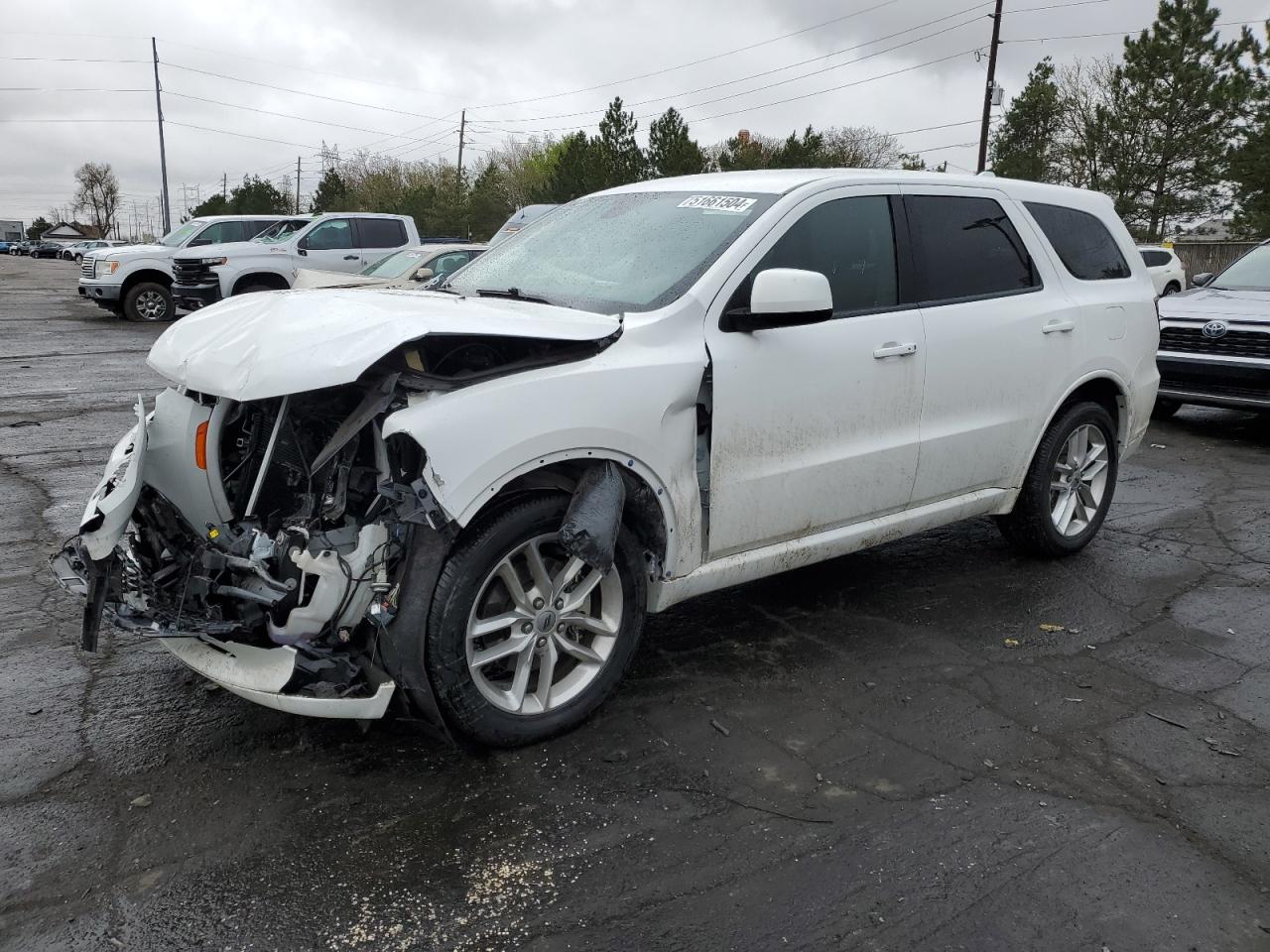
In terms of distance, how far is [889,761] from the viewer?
3.33 metres

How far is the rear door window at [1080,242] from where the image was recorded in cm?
502

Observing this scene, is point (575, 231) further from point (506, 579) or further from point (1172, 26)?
point (1172, 26)

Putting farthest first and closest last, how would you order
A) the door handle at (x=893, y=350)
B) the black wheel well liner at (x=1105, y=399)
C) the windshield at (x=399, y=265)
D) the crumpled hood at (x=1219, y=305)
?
the windshield at (x=399, y=265) → the crumpled hood at (x=1219, y=305) → the black wheel well liner at (x=1105, y=399) → the door handle at (x=893, y=350)

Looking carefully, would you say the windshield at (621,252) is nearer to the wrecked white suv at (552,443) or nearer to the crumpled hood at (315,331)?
the wrecked white suv at (552,443)

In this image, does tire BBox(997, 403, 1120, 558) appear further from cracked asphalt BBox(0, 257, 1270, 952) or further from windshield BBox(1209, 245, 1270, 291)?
windshield BBox(1209, 245, 1270, 291)

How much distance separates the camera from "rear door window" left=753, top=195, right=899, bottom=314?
154 inches

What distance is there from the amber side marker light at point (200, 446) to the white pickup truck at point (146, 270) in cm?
1580

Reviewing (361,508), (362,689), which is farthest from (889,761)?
(361,508)

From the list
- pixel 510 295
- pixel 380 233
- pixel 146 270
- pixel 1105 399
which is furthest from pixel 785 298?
pixel 146 270

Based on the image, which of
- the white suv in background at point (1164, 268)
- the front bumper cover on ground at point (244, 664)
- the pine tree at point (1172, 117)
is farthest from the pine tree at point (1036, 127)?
the front bumper cover on ground at point (244, 664)

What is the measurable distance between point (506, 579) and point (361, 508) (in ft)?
1.75

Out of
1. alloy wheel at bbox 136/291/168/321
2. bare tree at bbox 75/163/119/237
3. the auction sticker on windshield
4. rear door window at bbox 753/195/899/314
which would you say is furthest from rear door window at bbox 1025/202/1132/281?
bare tree at bbox 75/163/119/237

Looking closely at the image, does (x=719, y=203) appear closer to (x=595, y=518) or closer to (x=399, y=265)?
(x=595, y=518)

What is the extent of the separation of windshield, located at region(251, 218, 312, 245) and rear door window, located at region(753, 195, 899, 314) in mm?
15312
